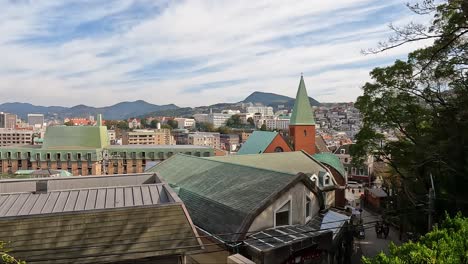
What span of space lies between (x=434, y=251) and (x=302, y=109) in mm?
41477

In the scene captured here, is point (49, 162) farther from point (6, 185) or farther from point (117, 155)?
point (6, 185)

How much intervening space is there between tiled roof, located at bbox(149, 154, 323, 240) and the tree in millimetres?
5657

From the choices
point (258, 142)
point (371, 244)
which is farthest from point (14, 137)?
point (371, 244)

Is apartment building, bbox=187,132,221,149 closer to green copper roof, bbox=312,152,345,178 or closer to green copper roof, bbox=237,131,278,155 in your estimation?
green copper roof, bbox=237,131,278,155

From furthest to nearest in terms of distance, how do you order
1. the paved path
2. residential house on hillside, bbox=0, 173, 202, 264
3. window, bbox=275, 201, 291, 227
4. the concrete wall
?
the paved path, window, bbox=275, 201, 291, 227, the concrete wall, residential house on hillside, bbox=0, 173, 202, 264

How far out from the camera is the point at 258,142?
161 ft

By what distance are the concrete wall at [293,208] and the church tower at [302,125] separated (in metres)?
28.2

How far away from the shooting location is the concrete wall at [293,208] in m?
16.0

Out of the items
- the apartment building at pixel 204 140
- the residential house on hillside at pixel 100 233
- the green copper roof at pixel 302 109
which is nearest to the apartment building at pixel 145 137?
the apartment building at pixel 204 140

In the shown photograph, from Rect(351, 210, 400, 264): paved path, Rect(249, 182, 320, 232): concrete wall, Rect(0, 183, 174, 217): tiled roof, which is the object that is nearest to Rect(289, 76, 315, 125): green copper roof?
Rect(351, 210, 400, 264): paved path

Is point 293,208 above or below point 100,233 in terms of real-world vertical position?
below

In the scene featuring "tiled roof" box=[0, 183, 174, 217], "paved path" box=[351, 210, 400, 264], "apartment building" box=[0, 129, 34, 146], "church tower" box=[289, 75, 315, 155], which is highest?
"church tower" box=[289, 75, 315, 155]

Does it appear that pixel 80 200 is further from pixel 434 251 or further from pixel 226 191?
pixel 434 251

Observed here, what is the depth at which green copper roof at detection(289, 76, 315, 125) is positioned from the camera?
4700 centimetres
